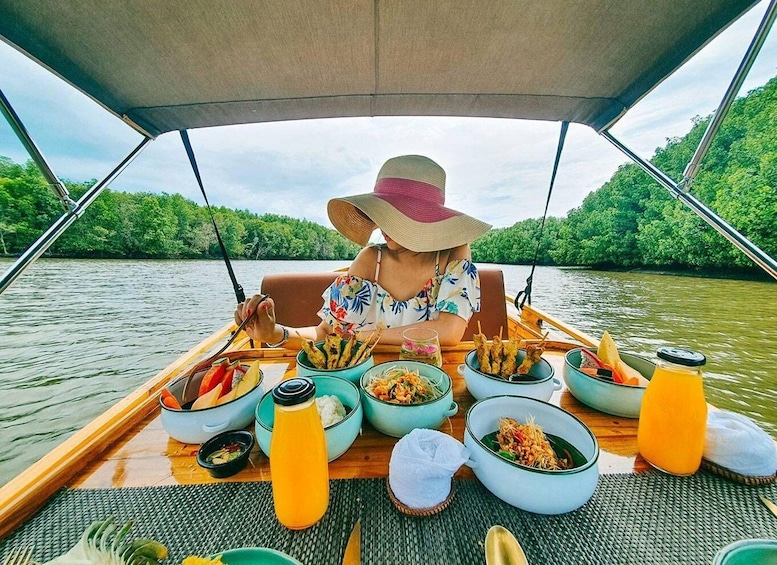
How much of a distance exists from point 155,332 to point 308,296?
679 centimetres

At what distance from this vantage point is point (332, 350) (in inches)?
45.5

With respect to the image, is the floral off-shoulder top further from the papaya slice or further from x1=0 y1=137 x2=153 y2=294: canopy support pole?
x1=0 y1=137 x2=153 y2=294: canopy support pole

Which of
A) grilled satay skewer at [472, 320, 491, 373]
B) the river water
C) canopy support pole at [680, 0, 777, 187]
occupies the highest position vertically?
canopy support pole at [680, 0, 777, 187]

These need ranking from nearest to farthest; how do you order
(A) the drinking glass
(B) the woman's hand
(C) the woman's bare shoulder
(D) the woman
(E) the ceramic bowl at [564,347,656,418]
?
1. (E) the ceramic bowl at [564,347,656,418]
2. (A) the drinking glass
3. (B) the woman's hand
4. (D) the woman
5. (C) the woman's bare shoulder

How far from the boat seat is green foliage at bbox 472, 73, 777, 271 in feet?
26.2

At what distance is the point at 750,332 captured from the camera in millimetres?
6824

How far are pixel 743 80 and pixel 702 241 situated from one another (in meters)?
22.4

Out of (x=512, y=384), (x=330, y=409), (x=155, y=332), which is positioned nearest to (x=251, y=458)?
(x=330, y=409)

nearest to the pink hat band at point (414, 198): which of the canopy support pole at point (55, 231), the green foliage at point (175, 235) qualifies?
the canopy support pole at point (55, 231)

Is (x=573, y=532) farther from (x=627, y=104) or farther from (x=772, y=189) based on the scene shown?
(x=772, y=189)

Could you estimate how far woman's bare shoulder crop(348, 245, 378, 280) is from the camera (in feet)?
6.44

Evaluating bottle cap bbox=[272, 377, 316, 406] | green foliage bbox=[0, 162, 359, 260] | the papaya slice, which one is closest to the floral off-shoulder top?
the papaya slice

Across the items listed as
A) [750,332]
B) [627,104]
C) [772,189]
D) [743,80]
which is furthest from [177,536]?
[772,189]

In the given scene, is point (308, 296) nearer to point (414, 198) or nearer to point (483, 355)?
point (414, 198)
